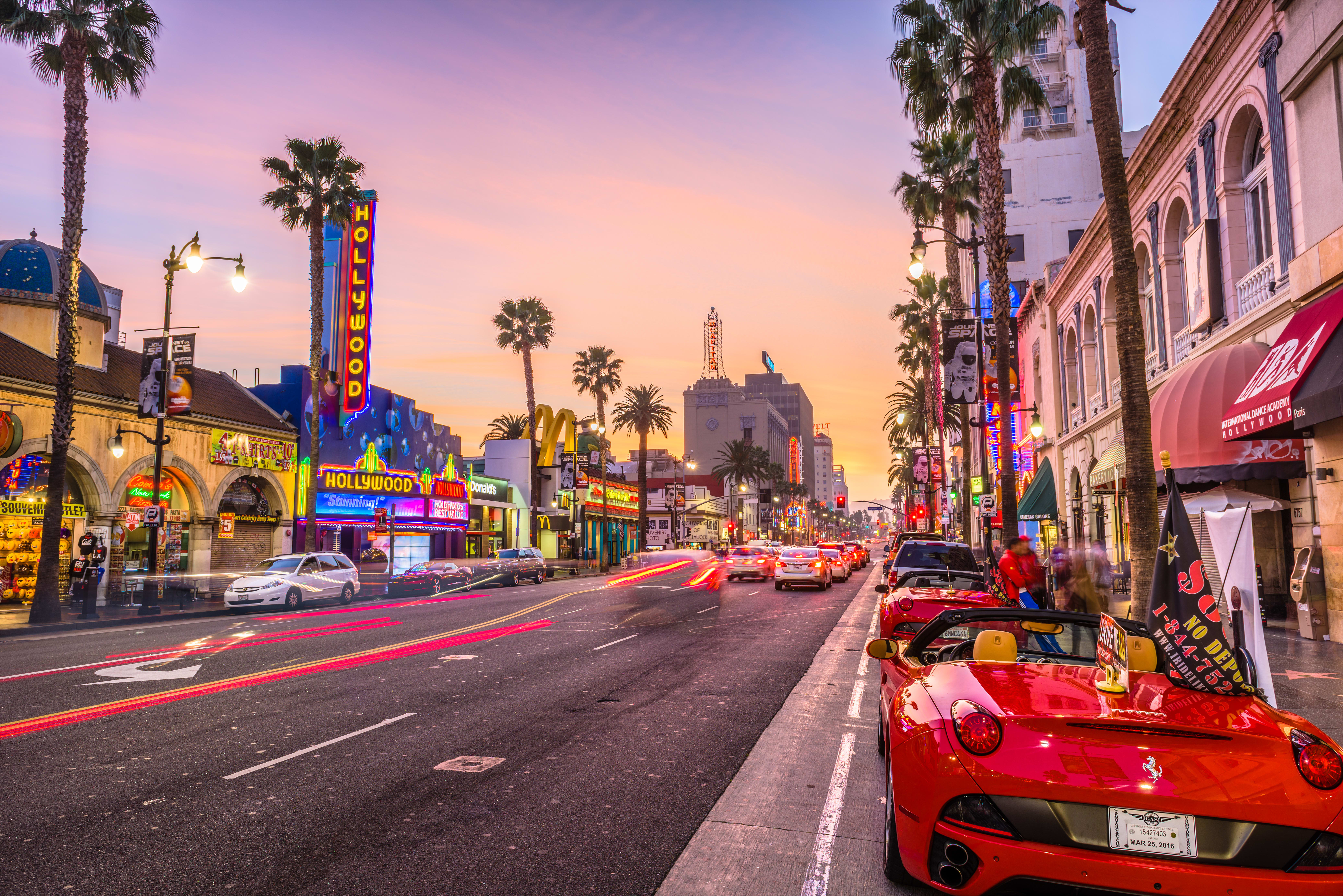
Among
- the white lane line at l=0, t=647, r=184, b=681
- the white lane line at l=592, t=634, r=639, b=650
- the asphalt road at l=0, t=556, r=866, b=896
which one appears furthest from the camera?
the white lane line at l=592, t=634, r=639, b=650

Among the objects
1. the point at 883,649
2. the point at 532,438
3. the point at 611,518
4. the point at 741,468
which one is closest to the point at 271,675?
the point at 883,649

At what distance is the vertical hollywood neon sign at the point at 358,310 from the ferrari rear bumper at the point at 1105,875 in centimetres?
3833

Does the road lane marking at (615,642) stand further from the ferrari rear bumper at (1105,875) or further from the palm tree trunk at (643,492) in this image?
the palm tree trunk at (643,492)

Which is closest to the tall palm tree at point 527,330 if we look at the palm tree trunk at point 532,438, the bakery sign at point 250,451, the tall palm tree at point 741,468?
the palm tree trunk at point 532,438

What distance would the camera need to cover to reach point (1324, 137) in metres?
13.1

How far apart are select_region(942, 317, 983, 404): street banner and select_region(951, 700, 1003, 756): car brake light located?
73.1ft

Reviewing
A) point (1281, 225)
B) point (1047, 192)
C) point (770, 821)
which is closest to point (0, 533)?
point (770, 821)

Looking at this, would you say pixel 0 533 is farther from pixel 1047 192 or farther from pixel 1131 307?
pixel 1047 192

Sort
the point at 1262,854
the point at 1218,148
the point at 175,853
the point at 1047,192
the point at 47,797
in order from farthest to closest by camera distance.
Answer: the point at 1047,192
the point at 1218,148
the point at 47,797
the point at 175,853
the point at 1262,854

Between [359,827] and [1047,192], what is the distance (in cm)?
6421

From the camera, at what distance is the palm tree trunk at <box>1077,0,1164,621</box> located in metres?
10.5

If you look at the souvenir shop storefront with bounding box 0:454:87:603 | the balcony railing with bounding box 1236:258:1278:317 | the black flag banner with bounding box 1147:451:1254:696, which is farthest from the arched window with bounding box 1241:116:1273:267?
the souvenir shop storefront with bounding box 0:454:87:603

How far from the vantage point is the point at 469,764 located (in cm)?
664

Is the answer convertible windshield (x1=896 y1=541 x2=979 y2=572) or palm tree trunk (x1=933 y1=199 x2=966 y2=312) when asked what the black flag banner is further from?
palm tree trunk (x1=933 y1=199 x2=966 y2=312)
